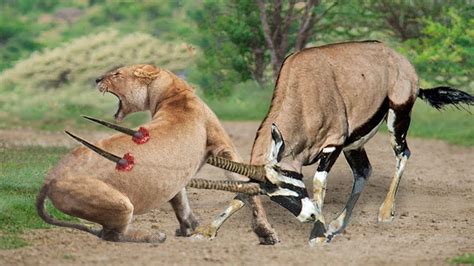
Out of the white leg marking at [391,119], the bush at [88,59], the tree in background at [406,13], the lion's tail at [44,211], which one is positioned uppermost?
the lion's tail at [44,211]

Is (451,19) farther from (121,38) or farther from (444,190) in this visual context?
(444,190)

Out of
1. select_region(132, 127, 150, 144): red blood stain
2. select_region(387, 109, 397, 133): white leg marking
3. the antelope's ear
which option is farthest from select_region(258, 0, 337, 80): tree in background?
the antelope's ear

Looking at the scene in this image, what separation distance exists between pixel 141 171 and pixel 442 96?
4.69 meters

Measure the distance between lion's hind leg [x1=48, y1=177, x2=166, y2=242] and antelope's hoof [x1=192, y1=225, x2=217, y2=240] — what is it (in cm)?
99

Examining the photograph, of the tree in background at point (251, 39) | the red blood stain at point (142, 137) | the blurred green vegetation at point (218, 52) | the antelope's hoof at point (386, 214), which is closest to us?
the red blood stain at point (142, 137)

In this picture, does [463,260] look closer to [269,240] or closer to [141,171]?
[269,240]

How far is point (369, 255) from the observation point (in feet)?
35.4

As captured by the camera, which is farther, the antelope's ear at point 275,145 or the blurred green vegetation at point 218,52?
the blurred green vegetation at point 218,52

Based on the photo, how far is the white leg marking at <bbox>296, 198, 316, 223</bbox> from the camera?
10.6 meters

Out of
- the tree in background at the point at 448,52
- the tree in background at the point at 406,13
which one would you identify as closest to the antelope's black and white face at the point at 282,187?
the tree in background at the point at 448,52

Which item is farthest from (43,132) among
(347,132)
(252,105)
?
(347,132)

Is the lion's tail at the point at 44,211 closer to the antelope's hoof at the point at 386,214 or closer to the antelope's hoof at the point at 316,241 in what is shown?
the antelope's hoof at the point at 316,241

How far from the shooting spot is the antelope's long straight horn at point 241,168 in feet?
32.6

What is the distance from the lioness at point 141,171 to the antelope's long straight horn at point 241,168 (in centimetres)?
86
